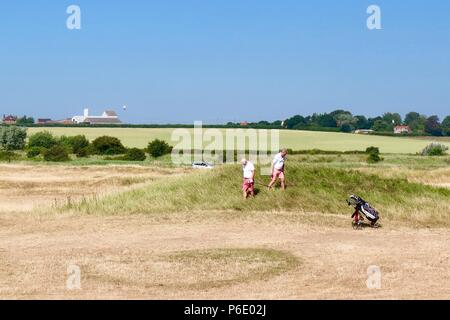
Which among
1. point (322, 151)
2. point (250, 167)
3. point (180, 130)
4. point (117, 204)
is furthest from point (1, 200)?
point (180, 130)

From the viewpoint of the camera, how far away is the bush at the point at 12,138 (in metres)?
106

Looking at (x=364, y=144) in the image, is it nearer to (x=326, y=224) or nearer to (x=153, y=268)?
(x=326, y=224)

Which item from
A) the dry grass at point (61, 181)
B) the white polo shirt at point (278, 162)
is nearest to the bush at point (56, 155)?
the dry grass at point (61, 181)

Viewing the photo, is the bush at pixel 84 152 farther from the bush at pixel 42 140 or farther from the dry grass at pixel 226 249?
the dry grass at pixel 226 249

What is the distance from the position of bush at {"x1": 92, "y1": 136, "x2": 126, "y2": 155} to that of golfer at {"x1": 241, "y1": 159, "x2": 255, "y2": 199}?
213 feet

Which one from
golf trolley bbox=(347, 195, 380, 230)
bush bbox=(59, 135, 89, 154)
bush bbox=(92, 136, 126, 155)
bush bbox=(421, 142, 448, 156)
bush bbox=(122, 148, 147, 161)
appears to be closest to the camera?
golf trolley bbox=(347, 195, 380, 230)

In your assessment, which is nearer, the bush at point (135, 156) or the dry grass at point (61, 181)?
the dry grass at point (61, 181)

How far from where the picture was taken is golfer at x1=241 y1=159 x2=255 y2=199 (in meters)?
28.3

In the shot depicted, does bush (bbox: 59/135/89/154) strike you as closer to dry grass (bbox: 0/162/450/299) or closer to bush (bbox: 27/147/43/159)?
bush (bbox: 27/147/43/159)

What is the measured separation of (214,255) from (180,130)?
367 ft

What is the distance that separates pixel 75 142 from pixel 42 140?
7459 mm

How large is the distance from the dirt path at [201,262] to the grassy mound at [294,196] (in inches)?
90.9

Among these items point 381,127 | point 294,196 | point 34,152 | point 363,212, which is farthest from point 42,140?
point 381,127

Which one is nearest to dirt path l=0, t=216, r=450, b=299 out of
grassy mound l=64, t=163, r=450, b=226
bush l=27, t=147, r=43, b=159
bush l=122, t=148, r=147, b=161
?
grassy mound l=64, t=163, r=450, b=226
